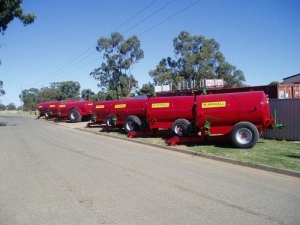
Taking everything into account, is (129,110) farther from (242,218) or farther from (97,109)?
(242,218)

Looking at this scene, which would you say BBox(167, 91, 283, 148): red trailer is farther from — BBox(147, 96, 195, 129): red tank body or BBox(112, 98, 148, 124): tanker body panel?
BBox(112, 98, 148, 124): tanker body panel

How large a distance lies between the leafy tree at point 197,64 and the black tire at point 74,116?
26.4 m

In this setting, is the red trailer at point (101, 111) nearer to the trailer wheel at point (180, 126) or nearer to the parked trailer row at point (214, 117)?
the parked trailer row at point (214, 117)

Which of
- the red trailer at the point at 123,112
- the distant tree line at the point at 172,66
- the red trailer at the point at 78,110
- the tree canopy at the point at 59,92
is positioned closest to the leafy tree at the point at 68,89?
the tree canopy at the point at 59,92

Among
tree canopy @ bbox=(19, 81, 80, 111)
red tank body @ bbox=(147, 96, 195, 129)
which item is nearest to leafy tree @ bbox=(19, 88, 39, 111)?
tree canopy @ bbox=(19, 81, 80, 111)

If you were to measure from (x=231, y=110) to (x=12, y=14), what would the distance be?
895 inches

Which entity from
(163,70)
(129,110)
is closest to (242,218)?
(129,110)

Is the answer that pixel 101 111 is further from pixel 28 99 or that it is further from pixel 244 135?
pixel 28 99

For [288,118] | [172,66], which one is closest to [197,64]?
[172,66]

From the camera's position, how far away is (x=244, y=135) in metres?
13.0

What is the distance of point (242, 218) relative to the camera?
18.0ft

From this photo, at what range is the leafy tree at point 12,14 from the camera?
27275 millimetres

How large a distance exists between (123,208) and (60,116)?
28959 millimetres

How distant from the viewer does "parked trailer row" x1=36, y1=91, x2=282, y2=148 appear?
42.6 ft
